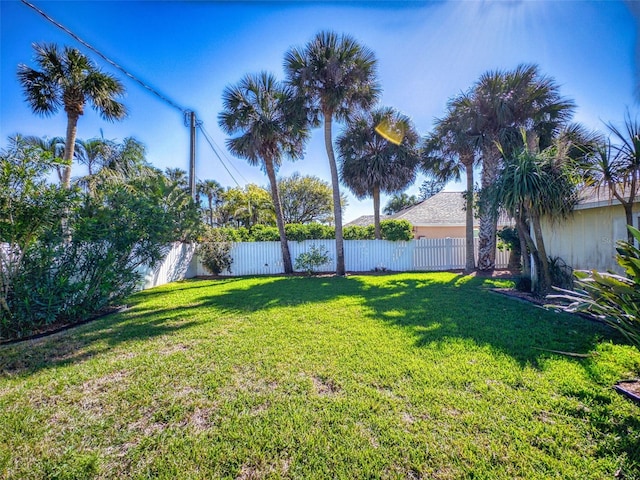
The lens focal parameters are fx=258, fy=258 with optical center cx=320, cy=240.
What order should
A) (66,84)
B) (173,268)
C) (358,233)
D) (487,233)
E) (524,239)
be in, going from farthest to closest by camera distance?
(358,233) → (487,233) → (173,268) → (66,84) → (524,239)

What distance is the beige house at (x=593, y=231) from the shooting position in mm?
5887

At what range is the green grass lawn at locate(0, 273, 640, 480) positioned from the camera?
1730 millimetres

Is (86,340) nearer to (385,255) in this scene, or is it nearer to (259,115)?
(259,115)

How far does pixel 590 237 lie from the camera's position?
6.44 m

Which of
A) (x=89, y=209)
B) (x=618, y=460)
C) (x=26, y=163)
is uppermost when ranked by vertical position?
(x=26, y=163)

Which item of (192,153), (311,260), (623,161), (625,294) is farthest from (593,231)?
(192,153)

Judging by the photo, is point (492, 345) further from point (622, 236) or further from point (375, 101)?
point (375, 101)

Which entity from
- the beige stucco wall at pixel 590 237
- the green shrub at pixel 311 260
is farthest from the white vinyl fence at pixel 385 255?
the beige stucco wall at pixel 590 237

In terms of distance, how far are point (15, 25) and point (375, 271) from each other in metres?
13.0

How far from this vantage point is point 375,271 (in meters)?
12.3

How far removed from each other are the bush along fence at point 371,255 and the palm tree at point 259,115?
14.4 feet

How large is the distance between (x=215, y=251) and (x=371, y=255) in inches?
287

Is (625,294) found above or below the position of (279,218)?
below

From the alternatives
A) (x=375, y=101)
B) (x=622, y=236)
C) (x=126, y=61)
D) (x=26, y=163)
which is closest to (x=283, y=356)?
(x=26, y=163)
